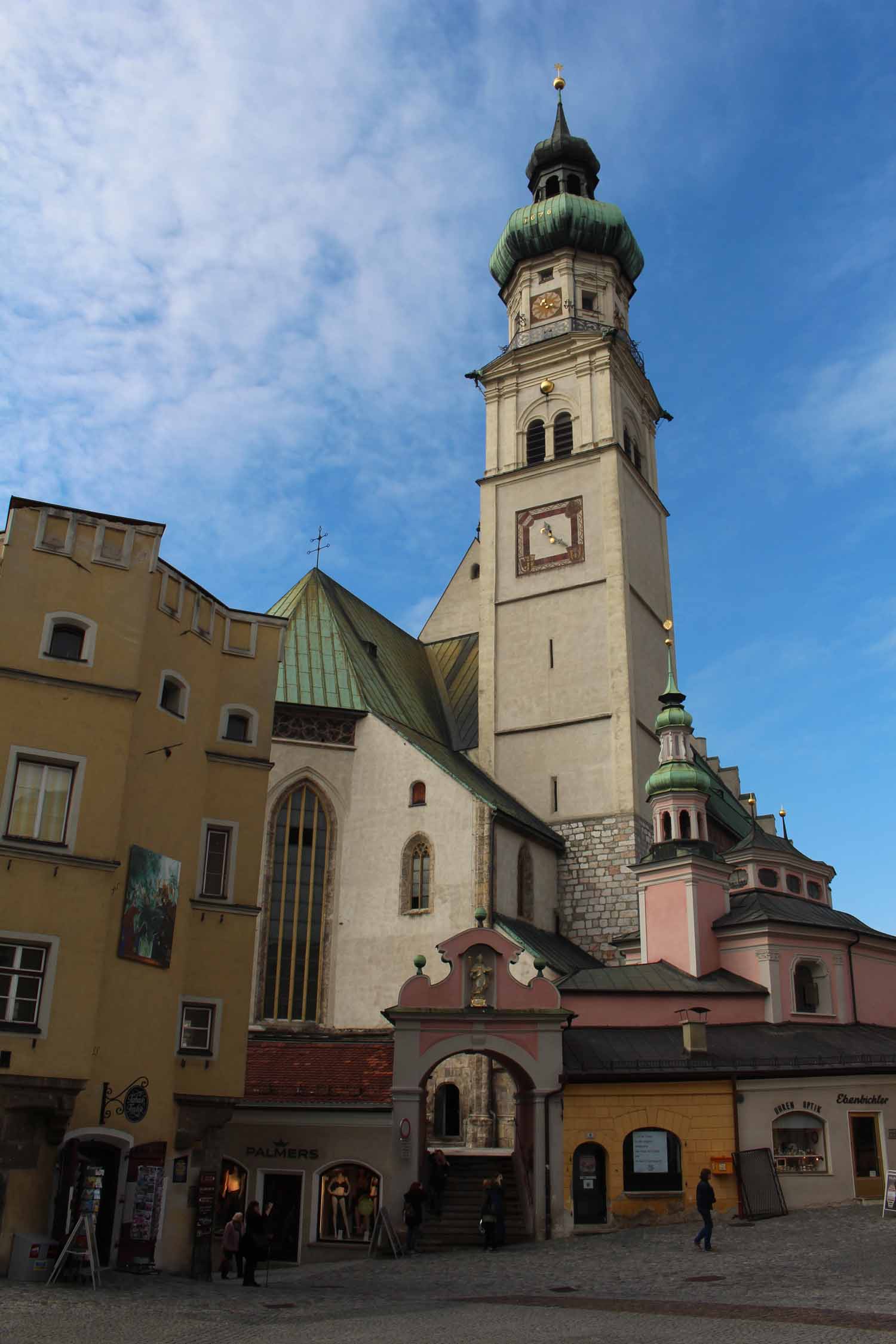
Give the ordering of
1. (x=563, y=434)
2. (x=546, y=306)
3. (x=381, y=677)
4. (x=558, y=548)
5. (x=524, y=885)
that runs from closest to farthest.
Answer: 1. (x=524, y=885)
2. (x=381, y=677)
3. (x=558, y=548)
4. (x=563, y=434)
5. (x=546, y=306)

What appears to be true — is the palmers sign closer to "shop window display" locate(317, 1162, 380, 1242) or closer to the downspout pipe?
"shop window display" locate(317, 1162, 380, 1242)

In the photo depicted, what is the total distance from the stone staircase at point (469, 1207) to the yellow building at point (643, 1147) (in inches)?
43.5

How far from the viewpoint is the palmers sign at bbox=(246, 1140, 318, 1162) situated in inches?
846

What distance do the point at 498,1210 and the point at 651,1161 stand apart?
311 cm

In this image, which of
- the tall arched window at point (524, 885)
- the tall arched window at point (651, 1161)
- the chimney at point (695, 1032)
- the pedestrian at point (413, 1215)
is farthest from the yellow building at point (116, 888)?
the tall arched window at point (524, 885)

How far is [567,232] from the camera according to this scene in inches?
1640

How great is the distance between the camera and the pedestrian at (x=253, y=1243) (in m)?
16.4

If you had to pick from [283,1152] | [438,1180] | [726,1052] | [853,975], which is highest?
[853,975]

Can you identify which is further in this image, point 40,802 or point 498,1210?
point 498,1210

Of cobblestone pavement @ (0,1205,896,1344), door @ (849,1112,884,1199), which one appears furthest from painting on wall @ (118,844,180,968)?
door @ (849,1112,884,1199)

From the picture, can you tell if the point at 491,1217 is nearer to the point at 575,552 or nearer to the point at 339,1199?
the point at 339,1199

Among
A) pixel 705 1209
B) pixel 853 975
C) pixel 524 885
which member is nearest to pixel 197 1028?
pixel 705 1209

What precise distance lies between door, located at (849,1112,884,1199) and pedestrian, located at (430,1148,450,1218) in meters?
7.30

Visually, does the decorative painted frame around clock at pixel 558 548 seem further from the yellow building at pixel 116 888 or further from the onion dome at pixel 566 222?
the yellow building at pixel 116 888
